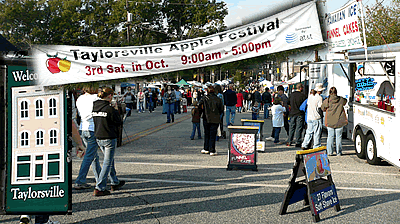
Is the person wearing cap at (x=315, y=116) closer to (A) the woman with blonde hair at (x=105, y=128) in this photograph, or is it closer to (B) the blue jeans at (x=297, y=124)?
(B) the blue jeans at (x=297, y=124)

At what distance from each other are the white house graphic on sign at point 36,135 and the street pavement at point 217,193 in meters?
1.03

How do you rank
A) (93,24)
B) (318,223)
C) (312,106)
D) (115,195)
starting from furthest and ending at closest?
1. (93,24)
2. (312,106)
3. (115,195)
4. (318,223)

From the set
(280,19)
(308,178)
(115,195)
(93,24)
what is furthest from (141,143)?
(93,24)

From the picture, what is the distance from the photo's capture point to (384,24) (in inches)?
1035

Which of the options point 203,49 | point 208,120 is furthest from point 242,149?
point 203,49

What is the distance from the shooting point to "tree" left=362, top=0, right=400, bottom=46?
2597 centimetres

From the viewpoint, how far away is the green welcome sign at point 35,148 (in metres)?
4.59

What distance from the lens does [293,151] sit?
38.4 feet

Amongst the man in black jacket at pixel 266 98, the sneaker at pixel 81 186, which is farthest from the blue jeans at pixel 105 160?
the man in black jacket at pixel 266 98

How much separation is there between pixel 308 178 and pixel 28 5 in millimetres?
44167

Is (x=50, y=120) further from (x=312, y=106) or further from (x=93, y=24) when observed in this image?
(x=93, y=24)

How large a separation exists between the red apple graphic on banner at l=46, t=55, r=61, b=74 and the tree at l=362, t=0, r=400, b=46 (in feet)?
82.2

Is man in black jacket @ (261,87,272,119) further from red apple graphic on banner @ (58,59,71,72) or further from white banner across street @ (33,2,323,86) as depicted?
red apple graphic on banner @ (58,59,71,72)

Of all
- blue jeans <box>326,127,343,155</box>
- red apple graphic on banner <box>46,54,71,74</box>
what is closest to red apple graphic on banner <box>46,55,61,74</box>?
red apple graphic on banner <box>46,54,71,74</box>
